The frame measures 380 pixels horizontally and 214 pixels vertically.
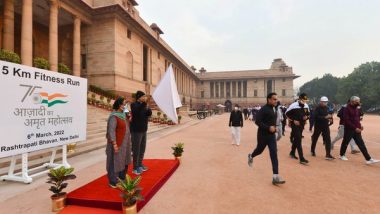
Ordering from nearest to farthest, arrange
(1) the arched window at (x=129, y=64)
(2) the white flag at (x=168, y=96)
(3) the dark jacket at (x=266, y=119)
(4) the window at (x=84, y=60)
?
(3) the dark jacket at (x=266, y=119), (2) the white flag at (x=168, y=96), (4) the window at (x=84, y=60), (1) the arched window at (x=129, y=64)

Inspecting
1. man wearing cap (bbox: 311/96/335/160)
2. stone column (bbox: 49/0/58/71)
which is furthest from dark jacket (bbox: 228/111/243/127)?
stone column (bbox: 49/0/58/71)

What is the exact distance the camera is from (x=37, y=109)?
4.81 meters

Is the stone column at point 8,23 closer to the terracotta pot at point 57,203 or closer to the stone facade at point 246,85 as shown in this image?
the terracotta pot at point 57,203

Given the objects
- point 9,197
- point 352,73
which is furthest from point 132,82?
point 352,73

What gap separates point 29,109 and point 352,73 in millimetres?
67207

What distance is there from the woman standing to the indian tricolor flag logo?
224 cm

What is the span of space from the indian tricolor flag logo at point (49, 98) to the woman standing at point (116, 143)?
2239mm

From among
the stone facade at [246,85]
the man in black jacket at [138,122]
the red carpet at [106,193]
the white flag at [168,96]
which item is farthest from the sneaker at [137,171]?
the stone facade at [246,85]

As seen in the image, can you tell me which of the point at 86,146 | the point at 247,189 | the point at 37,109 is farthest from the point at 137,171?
the point at 86,146

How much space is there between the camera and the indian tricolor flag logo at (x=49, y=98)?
4.82m

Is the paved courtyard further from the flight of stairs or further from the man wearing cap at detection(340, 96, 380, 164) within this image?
the flight of stairs

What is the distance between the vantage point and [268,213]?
321cm

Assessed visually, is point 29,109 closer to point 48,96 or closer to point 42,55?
point 48,96

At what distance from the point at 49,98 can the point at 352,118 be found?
8.27 metres
